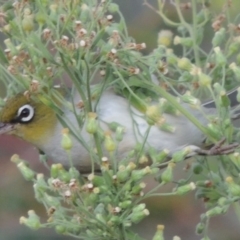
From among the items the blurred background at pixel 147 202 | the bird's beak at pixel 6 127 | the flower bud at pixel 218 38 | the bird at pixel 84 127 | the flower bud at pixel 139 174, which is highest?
the flower bud at pixel 218 38

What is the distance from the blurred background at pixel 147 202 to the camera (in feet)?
17.9

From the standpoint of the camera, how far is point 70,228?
2.19 meters

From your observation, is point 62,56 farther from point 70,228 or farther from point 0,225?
point 0,225

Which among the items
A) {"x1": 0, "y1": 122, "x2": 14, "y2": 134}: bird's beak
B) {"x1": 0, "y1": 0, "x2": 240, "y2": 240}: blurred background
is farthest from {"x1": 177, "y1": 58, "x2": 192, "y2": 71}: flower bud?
{"x1": 0, "y1": 0, "x2": 240, "y2": 240}: blurred background

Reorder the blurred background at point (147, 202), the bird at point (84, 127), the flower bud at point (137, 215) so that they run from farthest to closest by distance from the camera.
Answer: the blurred background at point (147, 202) → the bird at point (84, 127) → the flower bud at point (137, 215)

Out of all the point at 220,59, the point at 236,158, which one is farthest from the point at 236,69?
the point at 236,158

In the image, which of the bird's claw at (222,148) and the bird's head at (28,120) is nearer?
the bird's claw at (222,148)

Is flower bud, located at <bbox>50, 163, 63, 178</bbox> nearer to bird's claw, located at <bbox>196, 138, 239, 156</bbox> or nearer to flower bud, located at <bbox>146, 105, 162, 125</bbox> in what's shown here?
flower bud, located at <bbox>146, 105, 162, 125</bbox>

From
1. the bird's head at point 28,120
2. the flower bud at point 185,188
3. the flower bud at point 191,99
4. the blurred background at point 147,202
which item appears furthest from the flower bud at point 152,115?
the blurred background at point 147,202

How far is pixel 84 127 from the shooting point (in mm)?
2652

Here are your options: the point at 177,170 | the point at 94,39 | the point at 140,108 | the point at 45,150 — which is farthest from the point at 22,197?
the point at 94,39

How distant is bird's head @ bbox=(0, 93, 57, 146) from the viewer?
2771 mm

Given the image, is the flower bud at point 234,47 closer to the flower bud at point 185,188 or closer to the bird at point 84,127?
the bird at point 84,127

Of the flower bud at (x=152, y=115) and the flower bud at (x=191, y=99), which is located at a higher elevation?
the flower bud at (x=152, y=115)
